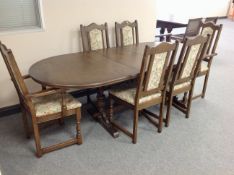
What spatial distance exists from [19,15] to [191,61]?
1.94m

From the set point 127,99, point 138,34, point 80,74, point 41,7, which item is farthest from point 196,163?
point 41,7

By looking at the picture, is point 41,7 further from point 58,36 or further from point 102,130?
point 102,130

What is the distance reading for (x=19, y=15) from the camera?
2.56 metres

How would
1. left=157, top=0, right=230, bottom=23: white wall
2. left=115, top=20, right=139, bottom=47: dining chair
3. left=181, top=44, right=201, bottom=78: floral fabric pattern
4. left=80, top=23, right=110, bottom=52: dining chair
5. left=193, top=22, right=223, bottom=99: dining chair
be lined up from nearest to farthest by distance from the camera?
left=181, top=44, right=201, bottom=78: floral fabric pattern
left=80, top=23, right=110, bottom=52: dining chair
left=193, top=22, right=223, bottom=99: dining chair
left=115, top=20, right=139, bottom=47: dining chair
left=157, top=0, right=230, bottom=23: white wall

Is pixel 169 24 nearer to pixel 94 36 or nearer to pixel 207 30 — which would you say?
pixel 207 30

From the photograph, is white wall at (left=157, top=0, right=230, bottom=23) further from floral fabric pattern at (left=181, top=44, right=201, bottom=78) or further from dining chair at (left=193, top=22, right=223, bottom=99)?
floral fabric pattern at (left=181, top=44, right=201, bottom=78)

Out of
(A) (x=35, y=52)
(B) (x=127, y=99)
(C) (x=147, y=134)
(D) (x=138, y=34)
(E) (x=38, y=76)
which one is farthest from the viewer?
(D) (x=138, y=34)

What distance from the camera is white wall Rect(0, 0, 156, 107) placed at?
8.58 feet

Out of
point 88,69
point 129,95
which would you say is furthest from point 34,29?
point 129,95

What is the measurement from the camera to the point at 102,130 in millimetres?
2525

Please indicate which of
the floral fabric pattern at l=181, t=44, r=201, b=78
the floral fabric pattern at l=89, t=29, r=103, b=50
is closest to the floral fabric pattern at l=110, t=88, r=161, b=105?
the floral fabric pattern at l=181, t=44, r=201, b=78

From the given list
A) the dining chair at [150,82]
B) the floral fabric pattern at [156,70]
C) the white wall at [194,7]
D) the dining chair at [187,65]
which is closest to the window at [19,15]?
the dining chair at [150,82]

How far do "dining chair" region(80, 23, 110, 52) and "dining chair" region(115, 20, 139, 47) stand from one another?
19 centimetres

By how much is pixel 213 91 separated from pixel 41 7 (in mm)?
2681
